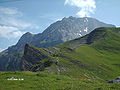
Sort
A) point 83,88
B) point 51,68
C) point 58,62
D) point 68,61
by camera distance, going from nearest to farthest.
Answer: point 83,88, point 51,68, point 58,62, point 68,61

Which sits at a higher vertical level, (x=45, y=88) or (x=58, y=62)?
(x=45, y=88)

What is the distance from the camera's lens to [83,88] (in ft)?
77.9

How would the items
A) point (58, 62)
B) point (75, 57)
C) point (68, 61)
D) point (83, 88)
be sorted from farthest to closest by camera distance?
1. point (75, 57)
2. point (68, 61)
3. point (58, 62)
4. point (83, 88)

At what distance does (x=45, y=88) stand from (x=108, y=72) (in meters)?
142

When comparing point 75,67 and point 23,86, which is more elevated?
point 23,86

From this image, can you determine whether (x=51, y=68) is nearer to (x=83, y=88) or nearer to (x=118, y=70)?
(x=118, y=70)

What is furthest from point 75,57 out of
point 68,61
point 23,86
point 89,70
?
point 23,86

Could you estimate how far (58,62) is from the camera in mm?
151375

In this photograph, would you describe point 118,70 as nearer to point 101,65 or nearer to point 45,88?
point 101,65

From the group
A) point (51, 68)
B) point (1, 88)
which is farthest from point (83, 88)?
point (51, 68)

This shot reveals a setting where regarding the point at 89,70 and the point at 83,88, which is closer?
the point at 83,88

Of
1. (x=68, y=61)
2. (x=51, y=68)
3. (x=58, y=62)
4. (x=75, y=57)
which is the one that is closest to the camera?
(x=51, y=68)

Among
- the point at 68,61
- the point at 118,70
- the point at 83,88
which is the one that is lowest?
the point at 118,70

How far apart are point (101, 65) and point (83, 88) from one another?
154 m
